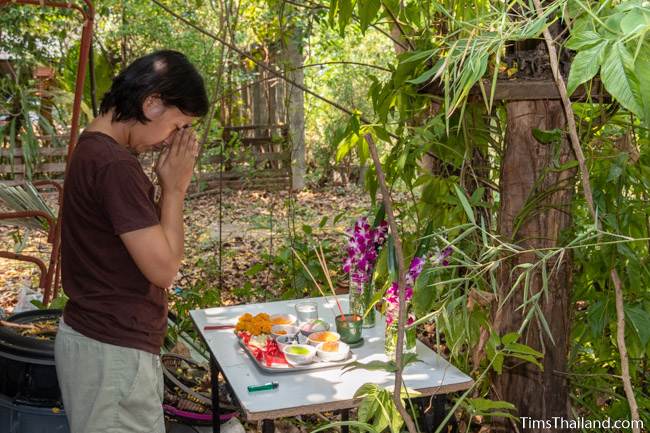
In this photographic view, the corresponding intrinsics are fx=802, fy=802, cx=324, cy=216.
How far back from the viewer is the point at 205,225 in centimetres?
695

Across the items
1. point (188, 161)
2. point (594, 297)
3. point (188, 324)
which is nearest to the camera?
point (188, 161)

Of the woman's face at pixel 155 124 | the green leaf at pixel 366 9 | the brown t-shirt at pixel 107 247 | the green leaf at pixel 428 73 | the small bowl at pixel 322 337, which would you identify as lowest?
the small bowl at pixel 322 337

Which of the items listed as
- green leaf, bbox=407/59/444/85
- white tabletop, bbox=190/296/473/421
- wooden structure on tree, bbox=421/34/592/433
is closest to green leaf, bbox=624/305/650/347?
wooden structure on tree, bbox=421/34/592/433

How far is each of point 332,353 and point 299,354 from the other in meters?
0.09

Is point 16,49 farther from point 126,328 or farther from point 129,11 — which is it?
point 126,328

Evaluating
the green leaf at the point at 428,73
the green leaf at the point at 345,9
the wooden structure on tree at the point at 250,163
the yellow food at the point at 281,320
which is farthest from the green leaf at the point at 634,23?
the wooden structure on tree at the point at 250,163

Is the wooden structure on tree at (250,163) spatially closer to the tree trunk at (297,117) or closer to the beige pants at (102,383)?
the tree trunk at (297,117)

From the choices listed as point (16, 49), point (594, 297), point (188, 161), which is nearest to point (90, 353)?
point (188, 161)

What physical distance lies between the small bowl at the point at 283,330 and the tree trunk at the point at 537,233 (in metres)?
0.57

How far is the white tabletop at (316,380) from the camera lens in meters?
1.83

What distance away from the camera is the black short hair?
1724 mm

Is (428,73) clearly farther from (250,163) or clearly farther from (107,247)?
(250,163)

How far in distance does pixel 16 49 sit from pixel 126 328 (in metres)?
6.15

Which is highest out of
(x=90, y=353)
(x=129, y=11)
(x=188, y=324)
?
(x=129, y=11)
